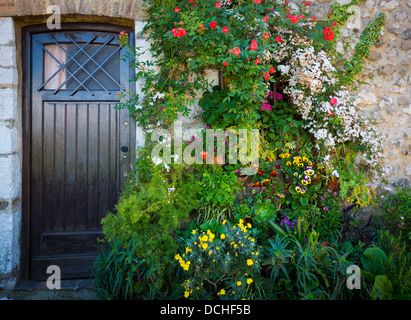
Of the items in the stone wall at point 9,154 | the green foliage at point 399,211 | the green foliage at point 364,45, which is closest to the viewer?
the stone wall at point 9,154

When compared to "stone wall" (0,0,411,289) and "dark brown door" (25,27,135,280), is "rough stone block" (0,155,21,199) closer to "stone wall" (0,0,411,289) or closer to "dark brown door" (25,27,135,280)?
"stone wall" (0,0,411,289)

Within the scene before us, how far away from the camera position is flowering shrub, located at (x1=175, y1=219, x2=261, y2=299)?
6.34 ft

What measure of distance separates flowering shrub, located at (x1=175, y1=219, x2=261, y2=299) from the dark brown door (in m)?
1.36

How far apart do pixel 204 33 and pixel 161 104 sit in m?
0.79

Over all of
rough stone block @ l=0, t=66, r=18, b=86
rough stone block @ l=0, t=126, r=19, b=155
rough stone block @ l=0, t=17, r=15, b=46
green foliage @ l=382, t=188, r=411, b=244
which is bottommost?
green foliage @ l=382, t=188, r=411, b=244

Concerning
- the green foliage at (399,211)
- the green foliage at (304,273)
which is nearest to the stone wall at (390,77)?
the green foliage at (399,211)

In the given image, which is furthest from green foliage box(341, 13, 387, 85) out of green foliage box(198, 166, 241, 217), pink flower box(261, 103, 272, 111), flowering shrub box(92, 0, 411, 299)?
green foliage box(198, 166, 241, 217)

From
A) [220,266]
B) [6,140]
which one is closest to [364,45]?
[220,266]

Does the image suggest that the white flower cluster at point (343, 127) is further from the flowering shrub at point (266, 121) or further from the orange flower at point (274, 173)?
the orange flower at point (274, 173)

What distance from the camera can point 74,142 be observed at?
2.92 meters

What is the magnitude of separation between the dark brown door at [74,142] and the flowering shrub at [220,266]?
1.36 metres

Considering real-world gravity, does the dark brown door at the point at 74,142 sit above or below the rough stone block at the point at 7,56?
below

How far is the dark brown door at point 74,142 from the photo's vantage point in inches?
113

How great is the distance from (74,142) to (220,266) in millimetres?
2069
